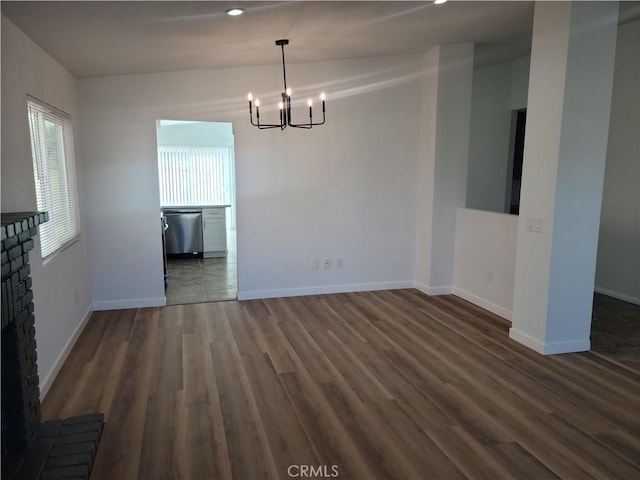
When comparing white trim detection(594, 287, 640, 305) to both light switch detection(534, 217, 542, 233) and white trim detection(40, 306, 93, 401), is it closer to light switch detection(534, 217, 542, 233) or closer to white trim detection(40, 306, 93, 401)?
light switch detection(534, 217, 542, 233)

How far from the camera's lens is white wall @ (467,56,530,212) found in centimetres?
607

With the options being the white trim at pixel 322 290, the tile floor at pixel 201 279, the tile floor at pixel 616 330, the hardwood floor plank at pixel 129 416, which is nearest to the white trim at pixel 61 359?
the hardwood floor plank at pixel 129 416

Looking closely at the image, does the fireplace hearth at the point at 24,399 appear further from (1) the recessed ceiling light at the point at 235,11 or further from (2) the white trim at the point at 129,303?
(2) the white trim at the point at 129,303

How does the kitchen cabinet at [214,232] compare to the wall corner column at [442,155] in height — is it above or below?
below

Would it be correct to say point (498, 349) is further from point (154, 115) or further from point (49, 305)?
point (154, 115)

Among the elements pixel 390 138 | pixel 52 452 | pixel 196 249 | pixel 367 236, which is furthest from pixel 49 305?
Result: pixel 196 249

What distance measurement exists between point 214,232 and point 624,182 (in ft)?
19.4

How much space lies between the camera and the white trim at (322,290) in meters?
5.22

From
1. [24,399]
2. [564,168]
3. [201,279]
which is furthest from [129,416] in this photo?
[201,279]

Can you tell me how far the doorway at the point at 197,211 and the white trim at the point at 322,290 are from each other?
0.28 m

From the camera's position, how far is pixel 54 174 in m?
3.70

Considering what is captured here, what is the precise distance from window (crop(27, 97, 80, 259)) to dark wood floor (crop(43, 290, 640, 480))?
0.98m

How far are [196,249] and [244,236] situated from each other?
9.37 ft

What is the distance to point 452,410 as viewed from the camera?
2.79 metres
